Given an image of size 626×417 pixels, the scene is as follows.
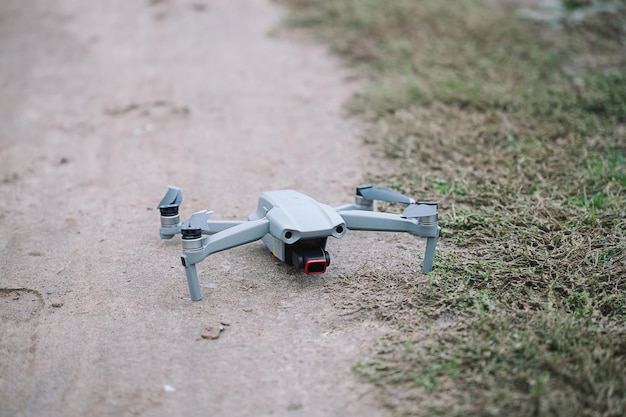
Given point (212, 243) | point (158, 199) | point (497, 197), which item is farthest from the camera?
point (158, 199)

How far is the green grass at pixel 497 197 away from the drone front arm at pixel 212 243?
1.66 feet

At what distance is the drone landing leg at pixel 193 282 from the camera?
308 cm

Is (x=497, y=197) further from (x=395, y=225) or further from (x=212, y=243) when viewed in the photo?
(x=212, y=243)

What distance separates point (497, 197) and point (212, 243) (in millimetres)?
1946

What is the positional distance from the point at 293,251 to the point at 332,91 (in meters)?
3.22

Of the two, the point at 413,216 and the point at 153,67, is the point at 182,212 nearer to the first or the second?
the point at 413,216

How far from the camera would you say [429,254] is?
3.32 metres

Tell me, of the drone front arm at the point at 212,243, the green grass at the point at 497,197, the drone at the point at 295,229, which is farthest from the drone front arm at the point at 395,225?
the drone front arm at the point at 212,243

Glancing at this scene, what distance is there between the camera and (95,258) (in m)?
3.71

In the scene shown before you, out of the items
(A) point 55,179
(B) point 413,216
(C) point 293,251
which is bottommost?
(A) point 55,179

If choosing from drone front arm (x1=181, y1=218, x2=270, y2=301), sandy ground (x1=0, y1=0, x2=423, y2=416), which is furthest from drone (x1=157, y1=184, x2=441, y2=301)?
sandy ground (x1=0, y1=0, x2=423, y2=416)

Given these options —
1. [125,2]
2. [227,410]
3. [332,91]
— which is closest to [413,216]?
[227,410]

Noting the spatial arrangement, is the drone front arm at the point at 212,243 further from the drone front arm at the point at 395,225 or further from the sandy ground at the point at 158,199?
the drone front arm at the point at 395,225

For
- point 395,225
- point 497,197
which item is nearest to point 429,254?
point 395,225
